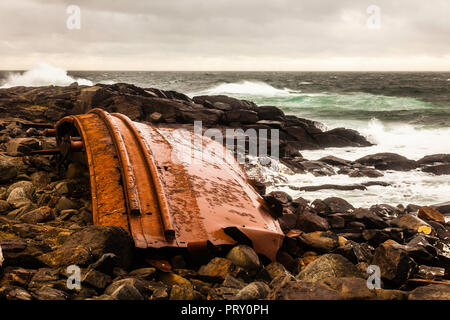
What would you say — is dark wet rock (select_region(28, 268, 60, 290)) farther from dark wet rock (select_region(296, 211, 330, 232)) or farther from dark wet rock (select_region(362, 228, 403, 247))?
dark wet rock (select_region(362, 228, 403, 247))

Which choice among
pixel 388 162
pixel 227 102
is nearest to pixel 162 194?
pixel 388 162

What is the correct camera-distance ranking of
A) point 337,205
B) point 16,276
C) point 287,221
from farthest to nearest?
point 337,205, point 287,221, point 16,276

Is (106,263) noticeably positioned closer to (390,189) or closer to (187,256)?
(187,256)

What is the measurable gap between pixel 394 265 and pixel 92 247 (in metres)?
1.93

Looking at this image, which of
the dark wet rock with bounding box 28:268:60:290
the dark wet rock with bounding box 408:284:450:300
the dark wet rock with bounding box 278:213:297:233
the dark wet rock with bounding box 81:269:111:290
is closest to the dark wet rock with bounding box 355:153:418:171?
the dark wet rock with bounding box 278:213:297:233

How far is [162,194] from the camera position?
2.93 metres

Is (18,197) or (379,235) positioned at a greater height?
(18,197)

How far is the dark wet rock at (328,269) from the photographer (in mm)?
2338

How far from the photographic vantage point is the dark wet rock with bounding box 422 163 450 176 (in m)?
9.70

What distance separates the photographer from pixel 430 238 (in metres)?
4.77

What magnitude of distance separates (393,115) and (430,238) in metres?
19.5

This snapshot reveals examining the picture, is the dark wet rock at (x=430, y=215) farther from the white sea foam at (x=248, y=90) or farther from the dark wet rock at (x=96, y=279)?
the white sea foam at (x=248, y=90)

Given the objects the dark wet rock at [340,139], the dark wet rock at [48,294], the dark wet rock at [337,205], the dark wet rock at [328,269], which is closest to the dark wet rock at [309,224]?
the dark wet rock at [337,205]

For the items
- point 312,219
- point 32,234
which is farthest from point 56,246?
point 312,219
